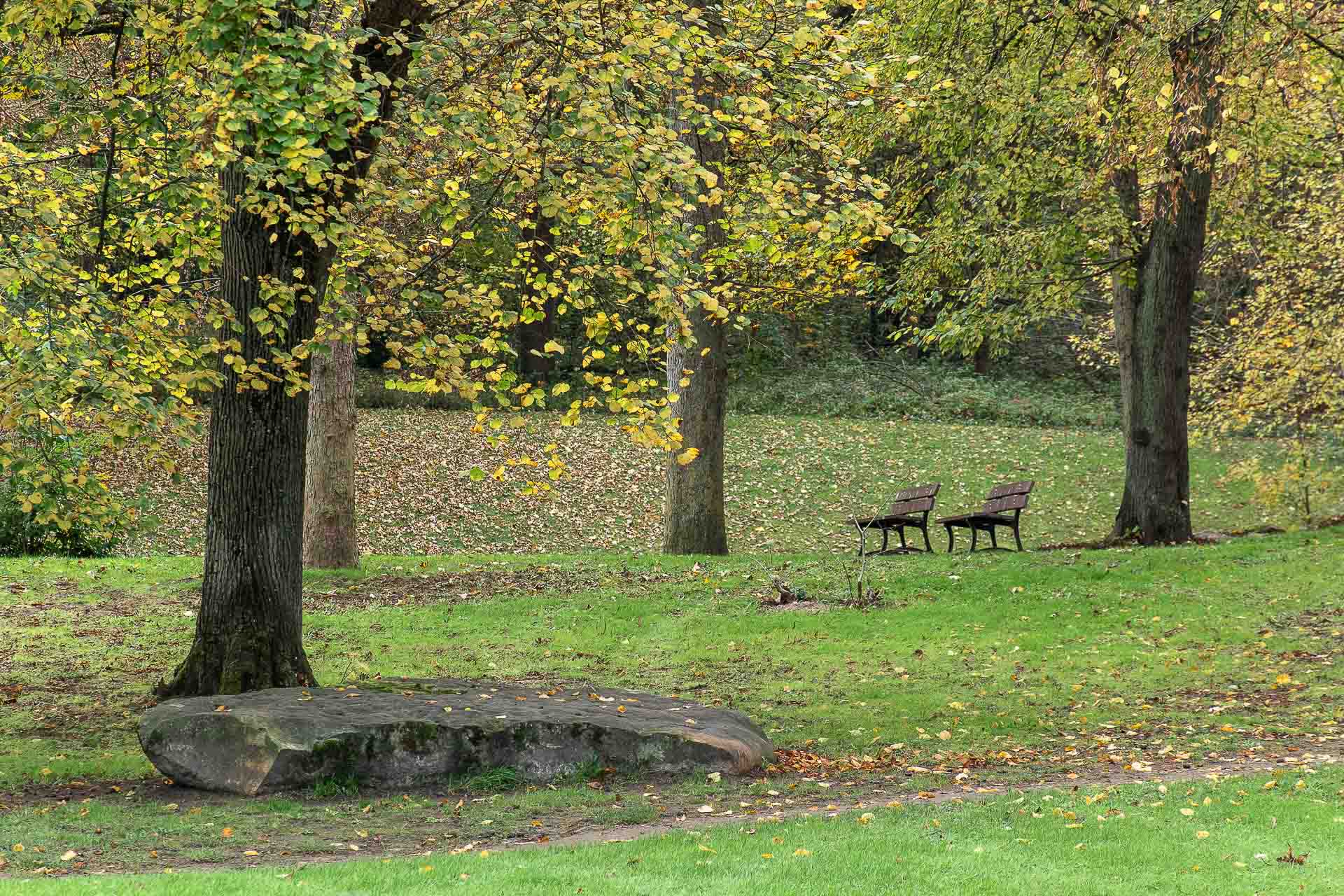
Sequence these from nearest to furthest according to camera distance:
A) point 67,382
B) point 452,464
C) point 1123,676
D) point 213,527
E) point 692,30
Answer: point 67,382 → point 692,30 → point 213,527 → point 1123,676 → point 452,464

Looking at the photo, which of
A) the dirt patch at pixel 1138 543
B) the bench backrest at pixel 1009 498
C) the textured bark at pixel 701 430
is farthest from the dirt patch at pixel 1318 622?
the textured bark at pixel 701 430

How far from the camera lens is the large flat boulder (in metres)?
7.91

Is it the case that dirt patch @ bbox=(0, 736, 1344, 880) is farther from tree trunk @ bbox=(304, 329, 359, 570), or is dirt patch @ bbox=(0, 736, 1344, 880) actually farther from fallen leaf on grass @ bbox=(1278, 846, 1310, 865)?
tree trunk @ bbox=(304, 329, 359, 570)

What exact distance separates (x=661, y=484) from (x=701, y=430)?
9.65m

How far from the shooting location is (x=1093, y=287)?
3338cm

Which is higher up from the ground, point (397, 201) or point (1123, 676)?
point (397, 201)

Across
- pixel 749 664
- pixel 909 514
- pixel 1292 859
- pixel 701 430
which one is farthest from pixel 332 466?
pixel 1292 859

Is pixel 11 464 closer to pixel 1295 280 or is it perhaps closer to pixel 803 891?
pixel 803 891

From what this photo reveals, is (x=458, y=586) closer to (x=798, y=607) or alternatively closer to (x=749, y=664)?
(x=798, y=607)

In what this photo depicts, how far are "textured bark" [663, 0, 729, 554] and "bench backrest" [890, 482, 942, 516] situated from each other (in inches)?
119

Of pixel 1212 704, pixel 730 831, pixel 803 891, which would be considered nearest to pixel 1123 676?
pixel 1212 704

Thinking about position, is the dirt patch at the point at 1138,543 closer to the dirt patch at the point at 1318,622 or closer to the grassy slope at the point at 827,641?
the grassy slope at the point at 827,641

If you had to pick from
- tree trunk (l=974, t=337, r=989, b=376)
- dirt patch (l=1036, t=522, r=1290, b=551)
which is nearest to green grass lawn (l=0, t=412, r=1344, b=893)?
dirt patch (l=1036, t=522, r=1290, b=551)

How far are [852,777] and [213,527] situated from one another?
4.99 metres
